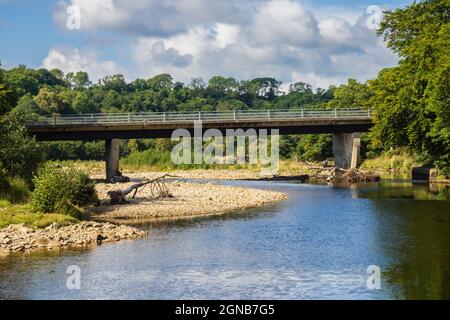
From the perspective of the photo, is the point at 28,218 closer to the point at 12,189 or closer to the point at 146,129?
the point at 12,189

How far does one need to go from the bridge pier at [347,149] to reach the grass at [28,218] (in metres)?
57.6

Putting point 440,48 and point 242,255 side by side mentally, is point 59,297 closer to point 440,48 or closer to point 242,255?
point 242,255

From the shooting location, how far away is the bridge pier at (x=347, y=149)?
295ft

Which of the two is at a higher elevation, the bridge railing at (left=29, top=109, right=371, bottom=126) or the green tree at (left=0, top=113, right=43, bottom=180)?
the bridge railing at (left=29, top=109, right=371, bottom=126)

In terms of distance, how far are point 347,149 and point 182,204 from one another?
4565cm

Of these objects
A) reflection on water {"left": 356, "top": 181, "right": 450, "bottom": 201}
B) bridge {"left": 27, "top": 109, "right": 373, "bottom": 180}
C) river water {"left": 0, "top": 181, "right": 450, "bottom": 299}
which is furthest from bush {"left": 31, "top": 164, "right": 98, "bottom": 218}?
bridge {"left": 27, "top": 109, "right": 373, "bottom": 180}

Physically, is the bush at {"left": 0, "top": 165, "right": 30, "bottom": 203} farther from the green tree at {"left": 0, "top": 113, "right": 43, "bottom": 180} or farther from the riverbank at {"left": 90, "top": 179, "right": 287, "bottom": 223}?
the riverbank at {"left": 90, "top": 179, "right": 287, "bottom": 223}

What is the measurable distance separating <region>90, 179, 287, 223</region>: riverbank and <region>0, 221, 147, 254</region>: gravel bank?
5.86 metres

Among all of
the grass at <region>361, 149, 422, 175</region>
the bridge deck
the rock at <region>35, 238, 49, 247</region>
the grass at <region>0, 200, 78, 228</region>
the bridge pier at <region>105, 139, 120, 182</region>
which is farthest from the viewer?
the grass at <region>361, 149, 422, 175</region>

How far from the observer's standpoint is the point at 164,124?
76938 millimetres

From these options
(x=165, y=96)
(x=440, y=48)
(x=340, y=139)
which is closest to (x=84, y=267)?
(x=440, y=48)

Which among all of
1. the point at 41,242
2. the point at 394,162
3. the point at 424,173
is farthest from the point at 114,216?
the point at 394,162

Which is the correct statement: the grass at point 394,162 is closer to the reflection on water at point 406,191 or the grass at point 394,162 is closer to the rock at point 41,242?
the reflection on water at point 406,191

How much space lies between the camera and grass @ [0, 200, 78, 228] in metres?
35.9
